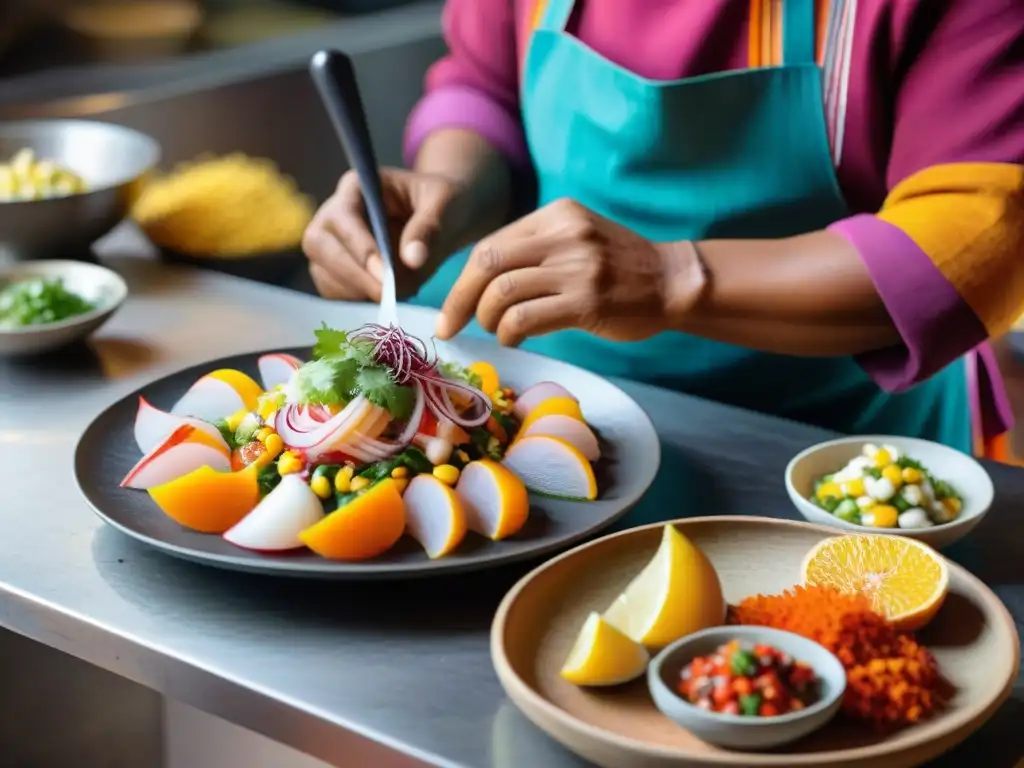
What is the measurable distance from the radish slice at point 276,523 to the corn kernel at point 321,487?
3 cm

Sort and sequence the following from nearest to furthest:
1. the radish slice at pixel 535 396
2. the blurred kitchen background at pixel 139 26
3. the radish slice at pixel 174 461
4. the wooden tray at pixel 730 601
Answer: the wooden tray at pixel 730 601, the radish slice at pixel 174 461, the radish slice at pixel 535 396, the blurred kitchen background at pixel 139 26

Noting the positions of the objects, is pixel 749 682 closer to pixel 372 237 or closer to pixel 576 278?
pixel 576 278

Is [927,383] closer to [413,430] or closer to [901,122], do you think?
[901,122]

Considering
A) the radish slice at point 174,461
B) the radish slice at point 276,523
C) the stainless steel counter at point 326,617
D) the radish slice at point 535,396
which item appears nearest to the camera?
the stainless steel counter at point 326,617

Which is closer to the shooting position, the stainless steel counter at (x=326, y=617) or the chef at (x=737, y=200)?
the stainless steel counter at (x=326, y=617)

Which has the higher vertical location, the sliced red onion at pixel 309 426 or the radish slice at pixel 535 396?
the sliced red onion at pixel 309 426

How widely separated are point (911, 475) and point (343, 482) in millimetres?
492

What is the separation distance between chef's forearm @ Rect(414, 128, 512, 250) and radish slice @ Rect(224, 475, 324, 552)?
672 millimetres

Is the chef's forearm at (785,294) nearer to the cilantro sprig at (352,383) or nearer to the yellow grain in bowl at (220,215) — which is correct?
the cilantro sprig at (352,383)

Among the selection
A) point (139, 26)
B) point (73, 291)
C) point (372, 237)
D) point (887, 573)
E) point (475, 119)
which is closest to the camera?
point (887, 573)

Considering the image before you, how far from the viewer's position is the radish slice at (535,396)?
1243 millimetres

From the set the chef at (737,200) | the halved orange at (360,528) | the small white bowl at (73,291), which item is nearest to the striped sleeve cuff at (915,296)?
the chef at (737,200)

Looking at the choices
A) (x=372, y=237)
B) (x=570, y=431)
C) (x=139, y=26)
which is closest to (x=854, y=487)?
(x=570, y=431)

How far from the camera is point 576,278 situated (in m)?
1.30
